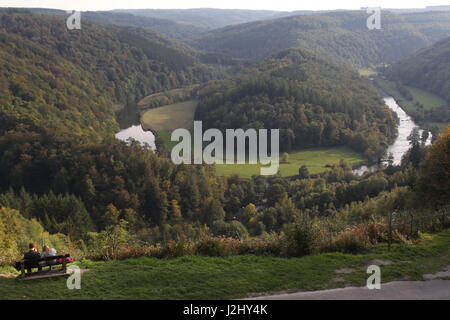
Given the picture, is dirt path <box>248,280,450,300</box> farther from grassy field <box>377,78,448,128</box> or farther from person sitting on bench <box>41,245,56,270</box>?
grassy field <box>377,78,448,128</box>

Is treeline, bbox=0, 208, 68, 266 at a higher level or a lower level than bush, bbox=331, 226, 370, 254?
lower

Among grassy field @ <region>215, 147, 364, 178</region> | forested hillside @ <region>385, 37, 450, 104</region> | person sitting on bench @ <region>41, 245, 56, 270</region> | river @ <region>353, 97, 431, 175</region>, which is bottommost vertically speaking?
grassy field @ <region>215, 147, 364, 178</region>

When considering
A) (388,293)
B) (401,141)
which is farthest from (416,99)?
(388,293)

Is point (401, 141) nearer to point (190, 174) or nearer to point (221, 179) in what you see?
point (221, 179)

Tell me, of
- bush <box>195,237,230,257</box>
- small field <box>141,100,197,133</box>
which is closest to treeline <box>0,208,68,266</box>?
bush <box>195,237,230,257</box>
